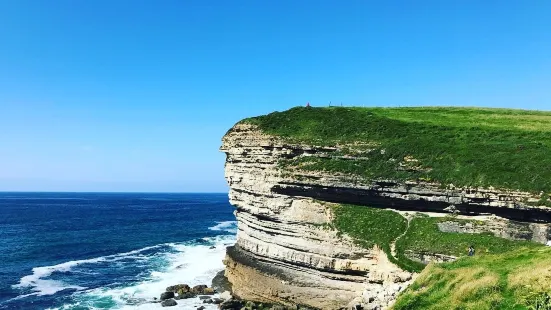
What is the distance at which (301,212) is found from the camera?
3497 cm

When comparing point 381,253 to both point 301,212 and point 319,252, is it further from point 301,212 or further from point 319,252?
point 301,212

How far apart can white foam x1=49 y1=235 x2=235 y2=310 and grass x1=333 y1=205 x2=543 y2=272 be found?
14.5 meters

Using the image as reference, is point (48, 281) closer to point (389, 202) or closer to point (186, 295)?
point (186, 295)

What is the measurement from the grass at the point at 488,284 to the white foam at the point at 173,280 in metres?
22.2

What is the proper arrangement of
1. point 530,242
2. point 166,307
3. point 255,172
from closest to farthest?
1. point 530,242
2. point 166,307
3. point 255,172

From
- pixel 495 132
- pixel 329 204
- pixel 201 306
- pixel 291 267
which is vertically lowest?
pixel 201 306

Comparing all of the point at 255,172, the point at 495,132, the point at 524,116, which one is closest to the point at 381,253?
the point at 255,172

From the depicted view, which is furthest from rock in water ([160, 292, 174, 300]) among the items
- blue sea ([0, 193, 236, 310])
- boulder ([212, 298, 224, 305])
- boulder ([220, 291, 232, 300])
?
boulder ([220, 291, 232, 300])

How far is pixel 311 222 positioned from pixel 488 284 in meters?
19.3

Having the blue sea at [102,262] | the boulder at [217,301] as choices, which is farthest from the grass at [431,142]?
the blue sea at [102,262]

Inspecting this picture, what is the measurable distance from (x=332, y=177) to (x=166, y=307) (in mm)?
18729

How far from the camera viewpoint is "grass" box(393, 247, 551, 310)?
540 inches

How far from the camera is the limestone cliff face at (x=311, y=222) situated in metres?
28.4

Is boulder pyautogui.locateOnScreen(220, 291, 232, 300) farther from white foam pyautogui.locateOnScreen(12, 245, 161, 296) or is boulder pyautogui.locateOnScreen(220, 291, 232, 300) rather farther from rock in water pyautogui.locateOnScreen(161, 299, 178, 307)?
white foam pyautogui.locateOnScreen(12, 245, 161, 296)
